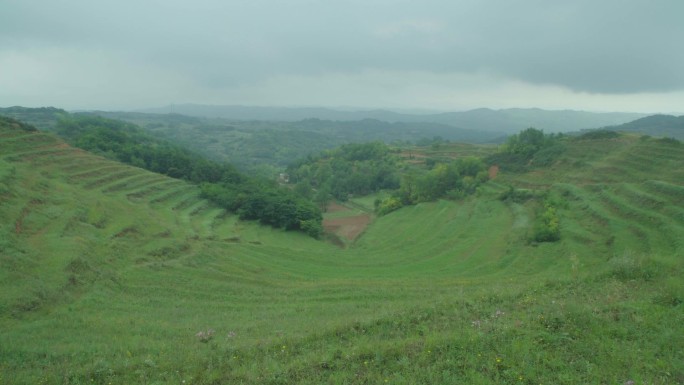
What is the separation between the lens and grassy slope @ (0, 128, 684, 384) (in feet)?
29.9

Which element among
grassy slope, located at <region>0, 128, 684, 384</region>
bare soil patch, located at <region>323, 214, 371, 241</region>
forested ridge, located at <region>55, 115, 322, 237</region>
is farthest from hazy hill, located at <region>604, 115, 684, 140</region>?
forested ridge, located at <region>55, 115, 322, 237</region>

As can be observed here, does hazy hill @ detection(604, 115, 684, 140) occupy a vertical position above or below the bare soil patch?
above

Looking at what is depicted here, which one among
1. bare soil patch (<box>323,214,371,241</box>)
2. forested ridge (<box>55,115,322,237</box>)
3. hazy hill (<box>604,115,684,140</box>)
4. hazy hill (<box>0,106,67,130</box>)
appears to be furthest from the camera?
hazy hill (<box>604,115,684,140</box>)

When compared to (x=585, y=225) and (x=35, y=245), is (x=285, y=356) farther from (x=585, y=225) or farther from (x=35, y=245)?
(x=585, y=225)

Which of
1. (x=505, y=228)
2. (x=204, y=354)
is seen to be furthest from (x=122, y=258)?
(x=505, y=228)

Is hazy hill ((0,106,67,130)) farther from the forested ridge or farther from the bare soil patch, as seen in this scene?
the bare soil patch

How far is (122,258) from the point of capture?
902 inches

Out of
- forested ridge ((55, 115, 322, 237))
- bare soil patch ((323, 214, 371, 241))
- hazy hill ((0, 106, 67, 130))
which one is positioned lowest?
bare soil patch ((323, 214, 371, 241))

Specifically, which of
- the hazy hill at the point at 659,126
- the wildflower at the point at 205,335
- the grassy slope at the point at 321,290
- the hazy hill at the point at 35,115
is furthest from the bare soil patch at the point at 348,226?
the hazy hill at the point at 659,126

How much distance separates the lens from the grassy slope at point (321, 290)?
9.10 meters

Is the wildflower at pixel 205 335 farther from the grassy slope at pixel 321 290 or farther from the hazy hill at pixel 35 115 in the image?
the hazy hill at pixel 35 115

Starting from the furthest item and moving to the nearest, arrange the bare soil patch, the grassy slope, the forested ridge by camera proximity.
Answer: the bare soil patch
the forested ridge
the grassy slope

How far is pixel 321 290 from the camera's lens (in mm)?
21594

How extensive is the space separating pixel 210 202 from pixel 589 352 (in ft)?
151
